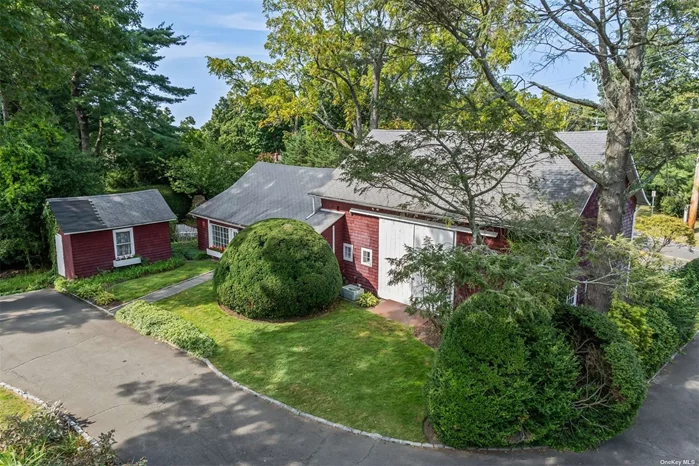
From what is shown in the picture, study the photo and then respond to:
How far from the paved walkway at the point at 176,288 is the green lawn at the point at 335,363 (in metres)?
1.45

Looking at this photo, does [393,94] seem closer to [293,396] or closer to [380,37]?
[380,37]

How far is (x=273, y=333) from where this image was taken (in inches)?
464

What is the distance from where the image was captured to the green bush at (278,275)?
12312 millimetres

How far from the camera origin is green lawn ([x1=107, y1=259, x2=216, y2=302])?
15.2m

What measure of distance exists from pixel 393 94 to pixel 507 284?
416cm

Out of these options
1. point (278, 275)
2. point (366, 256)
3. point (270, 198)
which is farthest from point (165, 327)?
point (270, 198)

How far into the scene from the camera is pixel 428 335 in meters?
11.5

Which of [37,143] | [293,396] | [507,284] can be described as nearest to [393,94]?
[507,284]

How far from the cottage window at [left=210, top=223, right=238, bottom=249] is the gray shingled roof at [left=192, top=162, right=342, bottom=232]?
2.04ft

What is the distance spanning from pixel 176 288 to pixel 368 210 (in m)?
7.75

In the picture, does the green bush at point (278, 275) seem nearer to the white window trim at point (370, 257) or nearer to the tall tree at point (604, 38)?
the white window trim at point (370, 257)

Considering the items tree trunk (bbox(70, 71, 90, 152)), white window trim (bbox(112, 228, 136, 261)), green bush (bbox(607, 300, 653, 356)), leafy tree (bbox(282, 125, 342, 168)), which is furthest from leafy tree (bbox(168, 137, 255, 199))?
green bush (bbox(607, 300, 653, 356))

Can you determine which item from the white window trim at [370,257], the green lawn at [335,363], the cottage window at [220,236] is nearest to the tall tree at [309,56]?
the cottage window at [220,236]

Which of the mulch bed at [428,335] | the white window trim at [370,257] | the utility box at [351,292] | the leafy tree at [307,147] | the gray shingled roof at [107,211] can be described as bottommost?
the mulch bed at [428,335]
